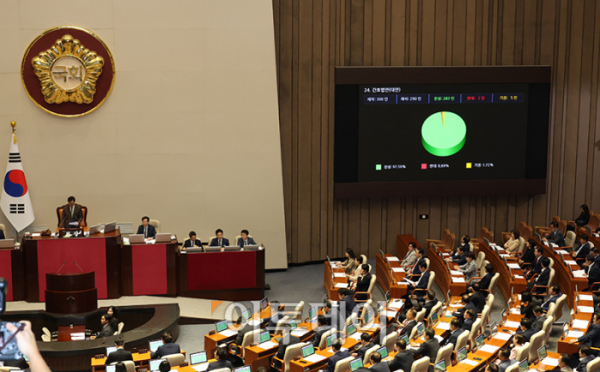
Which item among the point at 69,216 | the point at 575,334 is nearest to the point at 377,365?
the point at 575,334

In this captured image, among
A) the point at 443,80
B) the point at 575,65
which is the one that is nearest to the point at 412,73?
the point at 443,80

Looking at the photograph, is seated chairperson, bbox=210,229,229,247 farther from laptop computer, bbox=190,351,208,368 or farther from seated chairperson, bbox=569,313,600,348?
seated chairperson, bbox=569,313,600,348

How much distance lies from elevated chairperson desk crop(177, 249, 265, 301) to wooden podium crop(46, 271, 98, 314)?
170cm

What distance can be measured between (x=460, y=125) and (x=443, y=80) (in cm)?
103

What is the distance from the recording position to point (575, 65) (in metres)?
14.2

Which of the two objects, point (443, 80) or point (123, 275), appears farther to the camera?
point (443, 80)

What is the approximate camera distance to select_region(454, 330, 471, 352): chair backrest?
764cm

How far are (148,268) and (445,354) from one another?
5.36 m

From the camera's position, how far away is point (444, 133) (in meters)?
13.4

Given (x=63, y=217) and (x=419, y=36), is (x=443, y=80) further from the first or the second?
(x=63, y=217)

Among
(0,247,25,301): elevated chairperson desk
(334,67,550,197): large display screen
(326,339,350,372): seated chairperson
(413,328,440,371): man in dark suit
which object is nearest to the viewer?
(326,339,350,372): seated chairperson

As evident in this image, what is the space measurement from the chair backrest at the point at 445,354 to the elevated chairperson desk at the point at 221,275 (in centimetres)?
435

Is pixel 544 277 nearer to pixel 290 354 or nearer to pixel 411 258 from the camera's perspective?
pixel 411 258

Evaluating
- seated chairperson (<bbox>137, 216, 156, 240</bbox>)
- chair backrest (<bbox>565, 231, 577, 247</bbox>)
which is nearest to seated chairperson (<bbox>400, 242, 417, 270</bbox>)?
chair backrest (<bbox>565, 231, 577, 247</bbox>)
